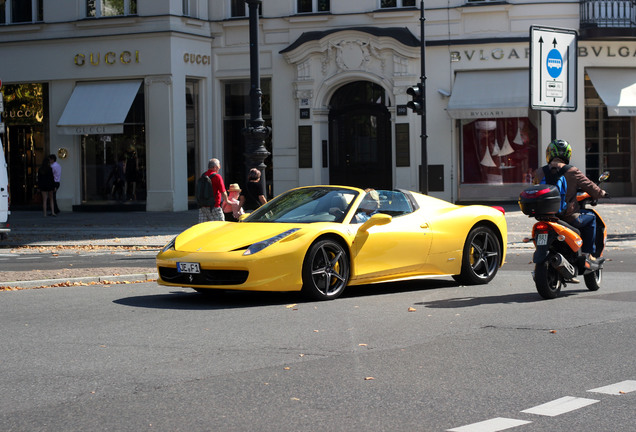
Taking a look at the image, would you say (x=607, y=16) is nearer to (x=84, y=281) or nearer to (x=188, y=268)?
(x=84, y=281)

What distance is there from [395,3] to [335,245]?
20762 millimetres

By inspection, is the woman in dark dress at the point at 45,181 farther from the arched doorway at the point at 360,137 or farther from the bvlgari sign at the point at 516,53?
the bvlgari sign at the point at 516,53

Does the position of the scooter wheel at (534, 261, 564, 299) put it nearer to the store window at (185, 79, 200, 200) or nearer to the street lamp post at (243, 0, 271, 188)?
the street lamp post at (243, 0, 271, 188)

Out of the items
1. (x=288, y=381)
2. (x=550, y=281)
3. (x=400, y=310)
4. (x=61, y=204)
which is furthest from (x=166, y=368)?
(x=61, y=204)

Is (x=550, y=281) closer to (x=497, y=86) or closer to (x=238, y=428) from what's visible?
(x=238, y=428)

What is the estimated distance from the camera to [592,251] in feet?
37.8

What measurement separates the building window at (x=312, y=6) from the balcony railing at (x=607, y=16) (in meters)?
7.16

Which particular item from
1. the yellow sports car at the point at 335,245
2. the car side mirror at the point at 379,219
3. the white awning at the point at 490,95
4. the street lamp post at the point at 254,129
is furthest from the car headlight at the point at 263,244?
the white awning at the point at 490,95

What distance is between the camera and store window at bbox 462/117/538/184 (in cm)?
2997

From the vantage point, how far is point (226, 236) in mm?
11156

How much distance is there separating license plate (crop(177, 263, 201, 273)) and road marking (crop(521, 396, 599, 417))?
523cm

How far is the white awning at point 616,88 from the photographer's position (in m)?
29.1

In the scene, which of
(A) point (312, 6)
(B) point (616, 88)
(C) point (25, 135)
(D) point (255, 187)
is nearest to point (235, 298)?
(D) point (255, 187)

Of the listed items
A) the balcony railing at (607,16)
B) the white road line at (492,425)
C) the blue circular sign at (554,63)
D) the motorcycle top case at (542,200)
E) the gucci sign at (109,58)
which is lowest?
the white road line at (492,425)
